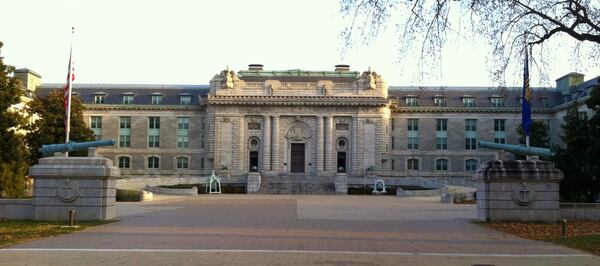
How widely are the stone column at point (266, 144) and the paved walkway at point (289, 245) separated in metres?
61.3

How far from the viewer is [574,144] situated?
157 ft

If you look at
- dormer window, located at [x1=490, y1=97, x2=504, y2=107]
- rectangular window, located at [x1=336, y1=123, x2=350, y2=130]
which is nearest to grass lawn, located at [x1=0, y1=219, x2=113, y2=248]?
rectangular window, located at [x1=336, y1=123, x2=350, y2=130]

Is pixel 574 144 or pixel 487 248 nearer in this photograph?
pixel 487 248

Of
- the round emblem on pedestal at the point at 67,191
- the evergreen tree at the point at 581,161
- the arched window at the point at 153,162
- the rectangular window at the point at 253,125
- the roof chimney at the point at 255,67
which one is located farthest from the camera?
the roof chimney at the point at 255,67

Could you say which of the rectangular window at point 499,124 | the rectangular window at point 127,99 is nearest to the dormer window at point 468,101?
the rectangular window at point 499,124

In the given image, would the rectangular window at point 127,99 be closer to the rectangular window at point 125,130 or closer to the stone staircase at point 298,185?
the rectangular window at point 125,130

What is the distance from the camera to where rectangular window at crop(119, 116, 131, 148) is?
3647 inches

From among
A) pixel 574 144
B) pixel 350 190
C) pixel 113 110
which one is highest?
pixel 113 110

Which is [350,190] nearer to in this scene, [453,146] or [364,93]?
[364,93]

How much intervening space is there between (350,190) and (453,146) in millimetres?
28723

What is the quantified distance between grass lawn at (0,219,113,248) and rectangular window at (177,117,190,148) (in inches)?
2667

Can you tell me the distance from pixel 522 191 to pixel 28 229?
720 inches

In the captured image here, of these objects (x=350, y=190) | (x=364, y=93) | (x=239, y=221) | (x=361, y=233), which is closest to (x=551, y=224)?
(x=361, y=233)

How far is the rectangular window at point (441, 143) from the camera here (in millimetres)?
93188
